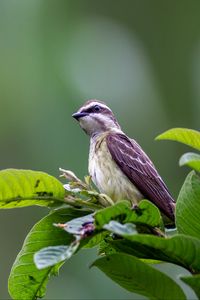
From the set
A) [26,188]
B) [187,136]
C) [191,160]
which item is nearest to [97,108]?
[26,188]

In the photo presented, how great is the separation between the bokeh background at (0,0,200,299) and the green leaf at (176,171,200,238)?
4.81 meters

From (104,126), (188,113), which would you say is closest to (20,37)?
(188,113)

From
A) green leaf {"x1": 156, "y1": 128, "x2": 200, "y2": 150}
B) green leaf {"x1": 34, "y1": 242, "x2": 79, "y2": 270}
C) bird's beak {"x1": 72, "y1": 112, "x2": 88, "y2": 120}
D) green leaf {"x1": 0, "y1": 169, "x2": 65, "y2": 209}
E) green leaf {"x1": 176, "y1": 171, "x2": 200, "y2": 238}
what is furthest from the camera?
bird's beak {"x1": 72, "y1": 112, "x2": 88, "y2": 120}

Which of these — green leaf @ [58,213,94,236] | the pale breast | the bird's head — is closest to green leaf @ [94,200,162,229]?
green leaf @ [58,213,94,236]

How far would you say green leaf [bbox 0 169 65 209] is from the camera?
3144 mm

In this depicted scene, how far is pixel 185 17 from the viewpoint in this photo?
14609 millimetres

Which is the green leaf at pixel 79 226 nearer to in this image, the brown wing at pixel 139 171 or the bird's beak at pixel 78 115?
the brown wing at pixel 139 171

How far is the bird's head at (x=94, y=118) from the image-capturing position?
6152mm

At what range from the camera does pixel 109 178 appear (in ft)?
17.1

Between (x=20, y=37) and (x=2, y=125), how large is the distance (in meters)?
1.36

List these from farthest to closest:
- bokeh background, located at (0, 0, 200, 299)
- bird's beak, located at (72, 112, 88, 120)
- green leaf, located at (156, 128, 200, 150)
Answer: bokeh background, located at (0, 0, 200, 299)
bird's beak, located at (72, 112, 88, 120)
green leaf, located at (156, 128, 200, 150)

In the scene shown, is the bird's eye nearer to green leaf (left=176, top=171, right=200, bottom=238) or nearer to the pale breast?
the pale breast

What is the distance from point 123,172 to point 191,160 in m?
2.63

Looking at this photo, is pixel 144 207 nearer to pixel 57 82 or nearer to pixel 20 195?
pixel 20 195
